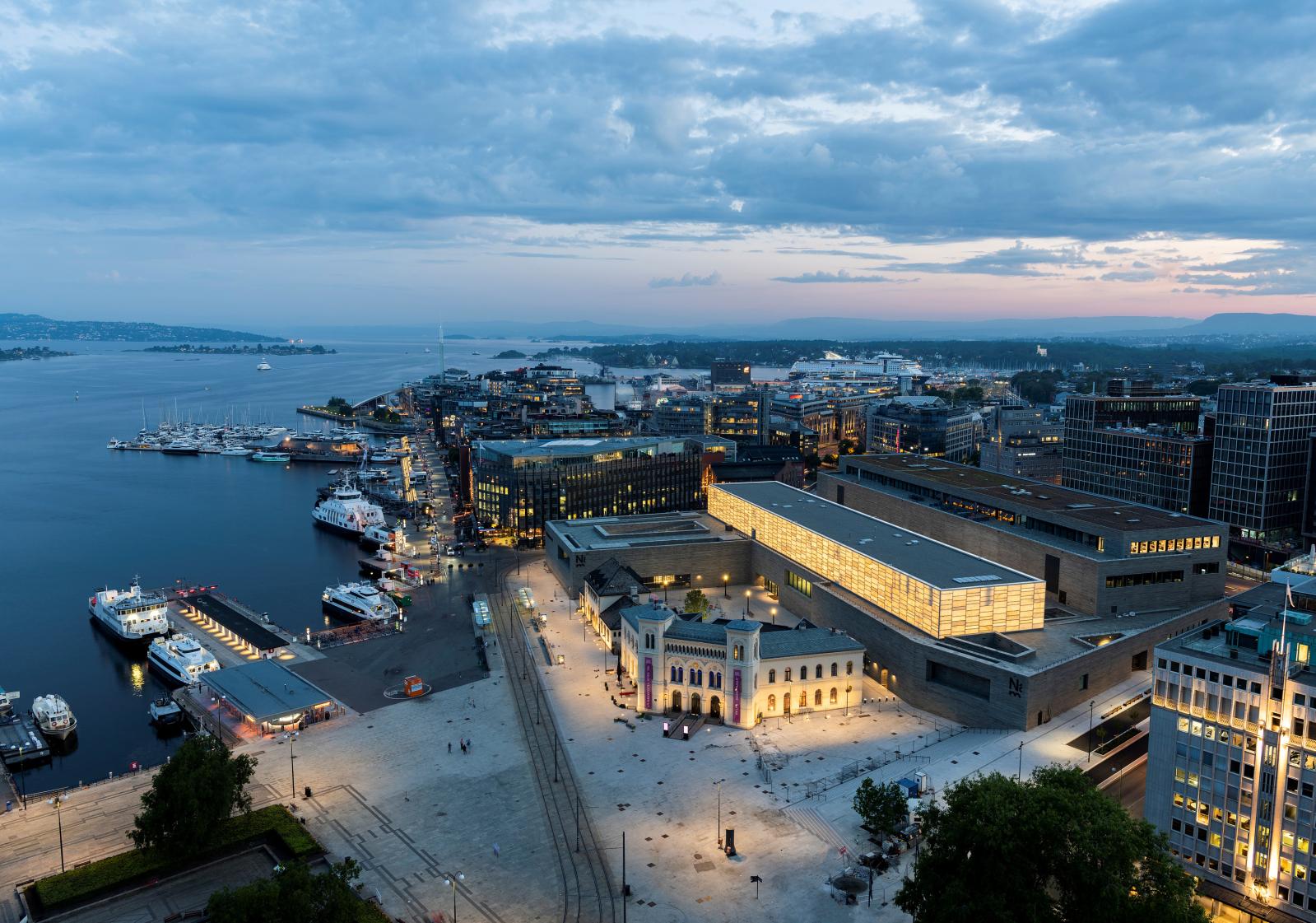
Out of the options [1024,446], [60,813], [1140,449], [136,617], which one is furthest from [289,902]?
[1024,446]

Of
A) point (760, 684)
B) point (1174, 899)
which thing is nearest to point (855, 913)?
point (1174, 899)

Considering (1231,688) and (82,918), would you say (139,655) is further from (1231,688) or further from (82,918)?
(1231,688)

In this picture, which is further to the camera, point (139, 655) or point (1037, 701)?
point (139, 655)

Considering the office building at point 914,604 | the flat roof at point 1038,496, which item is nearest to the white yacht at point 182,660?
the office building at point 914,604

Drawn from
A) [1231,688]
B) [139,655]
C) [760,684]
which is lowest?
[139,655]

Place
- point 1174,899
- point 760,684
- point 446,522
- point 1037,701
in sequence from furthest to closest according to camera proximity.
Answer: point 446,522 < point 760,684 < point 1037,701 < point 1174,899

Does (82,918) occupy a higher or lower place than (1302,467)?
lower

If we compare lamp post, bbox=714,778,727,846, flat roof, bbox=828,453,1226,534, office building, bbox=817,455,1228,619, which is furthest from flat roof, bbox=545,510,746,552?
lamp post, bbox=714,778,727,846
